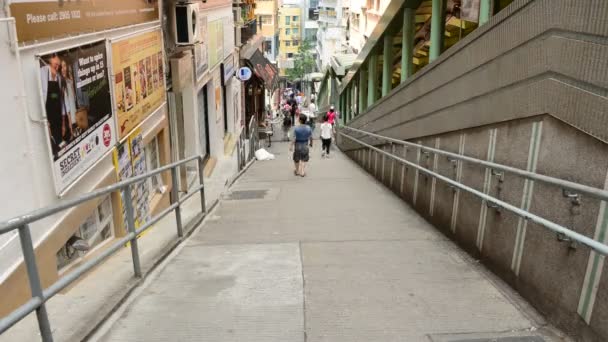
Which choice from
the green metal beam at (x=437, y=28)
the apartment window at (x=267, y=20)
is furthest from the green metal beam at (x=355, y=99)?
the apartment window at (x=267, y=20)

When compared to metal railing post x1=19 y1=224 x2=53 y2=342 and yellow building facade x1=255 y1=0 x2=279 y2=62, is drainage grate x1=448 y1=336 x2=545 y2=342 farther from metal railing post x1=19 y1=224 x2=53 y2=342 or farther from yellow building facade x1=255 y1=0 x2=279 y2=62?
yellow building facade x1=255 y1=0 x2=279 y2=62

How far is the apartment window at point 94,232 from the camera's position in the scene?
4.77 meters

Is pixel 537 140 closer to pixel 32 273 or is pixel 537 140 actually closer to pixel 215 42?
pixel 32 273

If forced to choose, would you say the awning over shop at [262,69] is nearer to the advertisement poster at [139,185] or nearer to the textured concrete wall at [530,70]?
the advertisement poster at [139,185]

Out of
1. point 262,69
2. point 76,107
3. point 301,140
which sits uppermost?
point 76,107

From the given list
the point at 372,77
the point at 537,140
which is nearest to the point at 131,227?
the point at 537,140

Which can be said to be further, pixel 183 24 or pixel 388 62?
pixel 388 62

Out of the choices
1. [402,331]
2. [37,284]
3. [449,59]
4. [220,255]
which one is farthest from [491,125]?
[37,284]

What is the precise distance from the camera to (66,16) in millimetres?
4605

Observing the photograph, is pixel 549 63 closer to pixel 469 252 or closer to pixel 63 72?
pixel 469 252

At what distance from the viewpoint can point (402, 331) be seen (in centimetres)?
319

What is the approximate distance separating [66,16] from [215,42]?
29.5 ft

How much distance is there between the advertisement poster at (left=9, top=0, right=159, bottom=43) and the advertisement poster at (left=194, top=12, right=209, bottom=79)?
150 inches

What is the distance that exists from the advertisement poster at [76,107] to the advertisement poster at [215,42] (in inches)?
287
